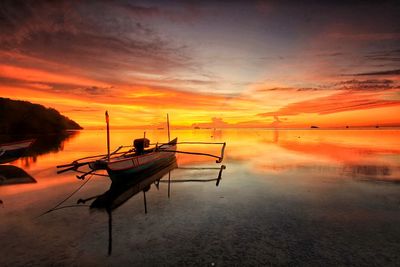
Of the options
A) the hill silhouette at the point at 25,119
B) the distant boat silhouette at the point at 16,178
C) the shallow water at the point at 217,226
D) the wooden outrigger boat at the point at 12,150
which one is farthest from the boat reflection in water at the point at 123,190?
the hill silhouette at the point at 25,119

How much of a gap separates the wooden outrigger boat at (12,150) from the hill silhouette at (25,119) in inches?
3931

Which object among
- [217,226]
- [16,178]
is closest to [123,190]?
[217,226]

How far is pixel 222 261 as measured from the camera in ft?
25.7

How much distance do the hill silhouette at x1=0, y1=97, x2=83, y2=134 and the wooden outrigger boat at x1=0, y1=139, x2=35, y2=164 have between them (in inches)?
3931

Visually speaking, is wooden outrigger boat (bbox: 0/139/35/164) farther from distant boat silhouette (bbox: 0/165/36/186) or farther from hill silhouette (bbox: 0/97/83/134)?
hill silhouette (bbox: 0/97/83/134)

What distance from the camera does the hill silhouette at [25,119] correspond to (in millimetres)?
121188

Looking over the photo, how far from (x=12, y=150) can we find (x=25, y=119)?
127m

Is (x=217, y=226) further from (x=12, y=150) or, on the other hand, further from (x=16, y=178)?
(x=12, y=150)

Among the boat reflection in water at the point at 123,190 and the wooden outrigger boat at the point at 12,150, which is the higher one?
the wooden outrigger boat at the point at 12,150

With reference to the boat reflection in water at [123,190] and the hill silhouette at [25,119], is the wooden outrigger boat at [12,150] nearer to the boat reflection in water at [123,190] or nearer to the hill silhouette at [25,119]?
the boat reflection in water at [123,190]

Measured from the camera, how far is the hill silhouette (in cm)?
12119

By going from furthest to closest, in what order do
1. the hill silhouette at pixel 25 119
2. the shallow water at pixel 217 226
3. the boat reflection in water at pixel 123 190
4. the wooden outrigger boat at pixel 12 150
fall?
the hill silhouette at pixel 25 119, the wooden outrigger boat at pixel 12 150, the boat reflection in water at pixel 123 190, the shallow water at pixel 217 226

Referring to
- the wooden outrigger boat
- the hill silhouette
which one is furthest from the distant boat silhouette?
the hill silhouette

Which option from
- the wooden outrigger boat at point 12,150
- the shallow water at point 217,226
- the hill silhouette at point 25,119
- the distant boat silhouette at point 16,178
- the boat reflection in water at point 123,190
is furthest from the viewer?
the hill silhouette at point 25,119
